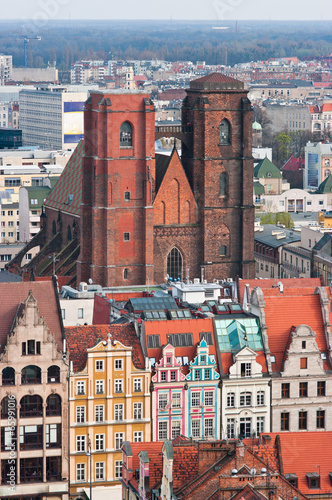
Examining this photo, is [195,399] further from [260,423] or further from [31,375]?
[31,375]

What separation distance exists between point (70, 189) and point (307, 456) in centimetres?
9050

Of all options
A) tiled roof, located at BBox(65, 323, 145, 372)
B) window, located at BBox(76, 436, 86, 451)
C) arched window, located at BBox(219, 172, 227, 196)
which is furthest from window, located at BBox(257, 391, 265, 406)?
arched window, located at BBox(219, 172, 227, 196)

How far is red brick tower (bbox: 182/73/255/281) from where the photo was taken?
147 metres

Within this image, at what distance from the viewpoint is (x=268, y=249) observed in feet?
571

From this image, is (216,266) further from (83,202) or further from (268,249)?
(268,249)

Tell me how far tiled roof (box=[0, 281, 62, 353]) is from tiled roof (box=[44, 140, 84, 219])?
63.3 m

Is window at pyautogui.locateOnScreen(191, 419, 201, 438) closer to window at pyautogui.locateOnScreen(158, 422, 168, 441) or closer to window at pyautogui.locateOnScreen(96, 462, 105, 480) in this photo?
window at pyautogui.locateOnScreen(158, 422, 168, 441)

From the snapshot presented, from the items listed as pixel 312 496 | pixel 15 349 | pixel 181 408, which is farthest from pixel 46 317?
pixel 312 496

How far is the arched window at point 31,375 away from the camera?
308 ft

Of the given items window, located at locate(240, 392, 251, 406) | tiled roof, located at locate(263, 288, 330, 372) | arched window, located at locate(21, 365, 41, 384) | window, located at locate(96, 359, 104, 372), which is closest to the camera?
arched window, located at locate(21, 365, 41, 384)

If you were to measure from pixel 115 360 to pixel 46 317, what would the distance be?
5.23m

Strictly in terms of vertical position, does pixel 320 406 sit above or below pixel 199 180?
below

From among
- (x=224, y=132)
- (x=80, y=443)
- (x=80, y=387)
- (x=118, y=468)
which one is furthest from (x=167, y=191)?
(x=118, y=468)

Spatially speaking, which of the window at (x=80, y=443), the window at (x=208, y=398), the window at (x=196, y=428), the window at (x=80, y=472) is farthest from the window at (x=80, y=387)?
the window at (x=208, y=398)
